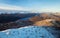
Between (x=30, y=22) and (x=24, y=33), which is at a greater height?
(x=24, y=33)

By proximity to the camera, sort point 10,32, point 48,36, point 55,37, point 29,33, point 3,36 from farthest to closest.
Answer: point 55,37
point 48,36
point 29,33
point 10,32
point 3,36

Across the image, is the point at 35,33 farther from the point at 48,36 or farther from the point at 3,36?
the point at 3,36

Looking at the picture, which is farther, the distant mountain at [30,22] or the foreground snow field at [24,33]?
the distant mountain at [30,22]

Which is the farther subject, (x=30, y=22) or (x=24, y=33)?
(x=30, y=22)

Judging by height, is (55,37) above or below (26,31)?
below

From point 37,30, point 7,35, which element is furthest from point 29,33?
point 7,35

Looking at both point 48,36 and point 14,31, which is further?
point 48,36

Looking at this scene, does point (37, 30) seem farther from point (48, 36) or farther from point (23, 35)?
point (23, 35)

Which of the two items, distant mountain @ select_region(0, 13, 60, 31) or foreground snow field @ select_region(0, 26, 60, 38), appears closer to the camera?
foreground snow field @ select_region(0, 26, 60, 38)

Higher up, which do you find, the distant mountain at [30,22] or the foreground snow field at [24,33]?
the foreground snow field at [24,33]

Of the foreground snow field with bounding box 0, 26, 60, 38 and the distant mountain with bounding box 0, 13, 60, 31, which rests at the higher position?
the foreground snow field with bounding box 0, 26, 60, 38

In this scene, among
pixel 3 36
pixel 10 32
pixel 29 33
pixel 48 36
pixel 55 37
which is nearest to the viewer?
pixel 3 36
